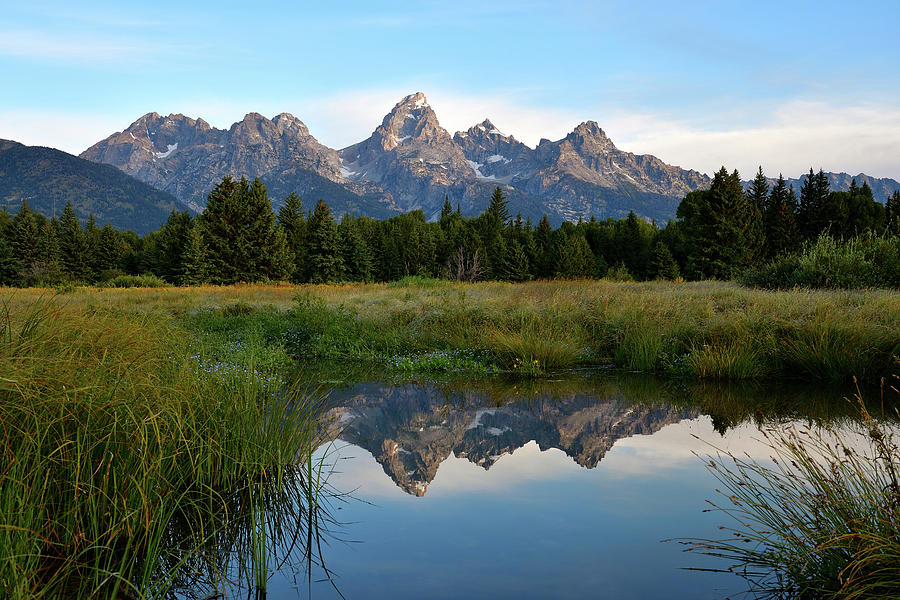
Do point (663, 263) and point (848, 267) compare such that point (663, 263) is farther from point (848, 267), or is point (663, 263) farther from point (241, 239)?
point (848, 267)

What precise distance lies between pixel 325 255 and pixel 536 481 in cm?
5037

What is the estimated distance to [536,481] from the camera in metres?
5.55

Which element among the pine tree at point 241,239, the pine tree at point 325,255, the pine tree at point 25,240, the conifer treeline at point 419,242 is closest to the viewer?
the pine tree at point 241,239

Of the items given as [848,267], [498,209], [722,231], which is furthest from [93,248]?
[848,267]

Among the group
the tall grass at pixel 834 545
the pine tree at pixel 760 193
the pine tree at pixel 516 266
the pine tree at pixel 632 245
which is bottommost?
the tall grass at pixel 834 545

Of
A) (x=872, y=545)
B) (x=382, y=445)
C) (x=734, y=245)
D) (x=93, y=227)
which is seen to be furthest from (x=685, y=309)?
(x=93, y=227)

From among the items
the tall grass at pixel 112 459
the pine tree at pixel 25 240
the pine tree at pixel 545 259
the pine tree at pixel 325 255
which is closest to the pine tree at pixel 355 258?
the pine tree at pixel 325 255

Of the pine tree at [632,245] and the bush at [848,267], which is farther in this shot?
the pine tree at [632,245]

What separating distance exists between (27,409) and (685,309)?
1227 centimetres

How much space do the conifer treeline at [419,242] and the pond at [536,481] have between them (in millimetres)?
26154

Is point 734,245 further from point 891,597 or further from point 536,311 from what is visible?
point 891,597

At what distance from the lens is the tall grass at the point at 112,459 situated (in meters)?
2.97

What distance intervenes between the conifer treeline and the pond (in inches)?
1030

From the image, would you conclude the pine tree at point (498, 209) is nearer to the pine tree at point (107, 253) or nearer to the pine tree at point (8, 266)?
the pine tree at point (107, 253)
